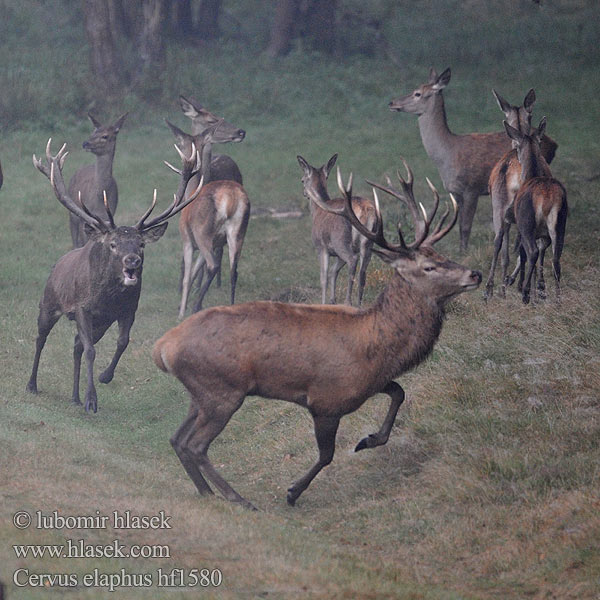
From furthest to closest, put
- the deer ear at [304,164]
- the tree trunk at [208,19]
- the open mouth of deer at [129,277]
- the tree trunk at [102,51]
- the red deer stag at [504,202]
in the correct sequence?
the tree trunk at [208,19], the tree trunk at [102,51], the deer ear at [304,164], the red deer stag at [504,202], the open mouth of deer at [129,277]

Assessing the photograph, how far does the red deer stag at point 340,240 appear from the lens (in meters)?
11.2

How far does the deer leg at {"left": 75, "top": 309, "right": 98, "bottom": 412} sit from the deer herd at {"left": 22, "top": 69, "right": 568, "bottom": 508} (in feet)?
0.05

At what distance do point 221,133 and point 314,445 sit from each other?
7.12 m

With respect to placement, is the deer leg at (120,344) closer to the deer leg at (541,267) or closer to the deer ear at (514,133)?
the deer leg at (541,267)

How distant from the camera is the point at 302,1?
23156mm

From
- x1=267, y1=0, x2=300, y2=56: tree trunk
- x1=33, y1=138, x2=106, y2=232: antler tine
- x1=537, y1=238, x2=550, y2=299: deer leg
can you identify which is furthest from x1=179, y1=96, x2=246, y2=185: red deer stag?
x1=267, y1=0, x2=300, y2=56: tree trunk

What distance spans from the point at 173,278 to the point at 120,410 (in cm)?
417

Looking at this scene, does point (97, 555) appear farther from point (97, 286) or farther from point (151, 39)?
point (151, 39)

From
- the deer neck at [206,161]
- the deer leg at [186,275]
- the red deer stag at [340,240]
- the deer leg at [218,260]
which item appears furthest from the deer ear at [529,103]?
the deer leg at [186,275]

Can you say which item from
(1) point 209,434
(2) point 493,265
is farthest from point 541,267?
(1) point 209,434

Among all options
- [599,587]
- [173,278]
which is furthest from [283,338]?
[173,278]

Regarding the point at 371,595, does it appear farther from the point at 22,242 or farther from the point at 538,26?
the point at 538,26
